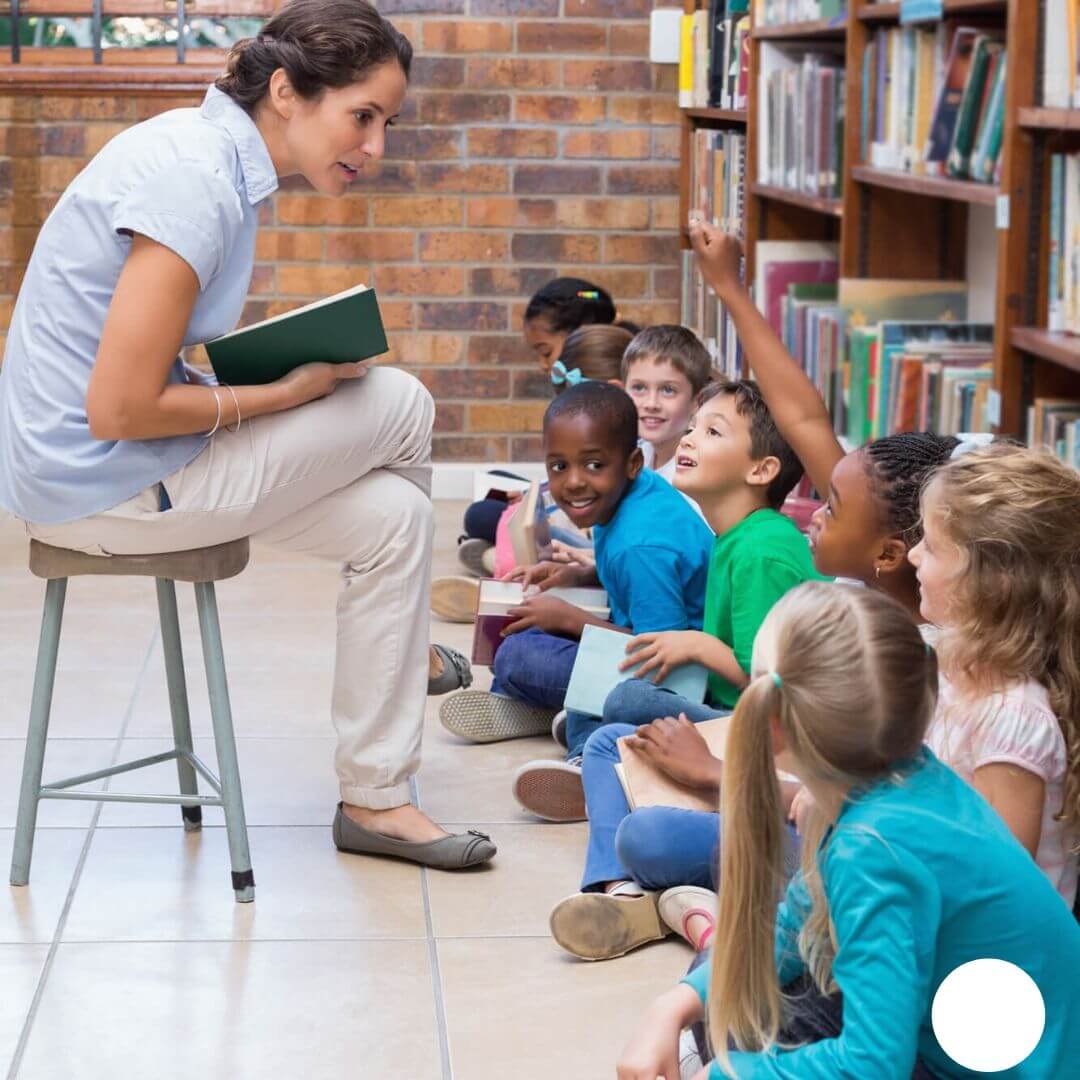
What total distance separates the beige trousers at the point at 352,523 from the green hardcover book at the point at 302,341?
6 cm

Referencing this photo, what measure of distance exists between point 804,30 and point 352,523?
2.02 meters

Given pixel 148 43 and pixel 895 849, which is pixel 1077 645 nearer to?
pixel 895 849

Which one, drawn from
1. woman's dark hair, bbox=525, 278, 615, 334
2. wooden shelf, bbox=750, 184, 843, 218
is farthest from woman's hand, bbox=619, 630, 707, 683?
woman's dark hair, bbox=525, 278, 615, 334

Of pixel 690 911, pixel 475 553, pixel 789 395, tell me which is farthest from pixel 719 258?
pixel 475 553

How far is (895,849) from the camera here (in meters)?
1.25

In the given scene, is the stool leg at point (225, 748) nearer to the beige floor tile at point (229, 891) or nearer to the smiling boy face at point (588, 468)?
the beige floor tile at point (229, 891)

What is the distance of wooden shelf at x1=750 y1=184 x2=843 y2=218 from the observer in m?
3.54

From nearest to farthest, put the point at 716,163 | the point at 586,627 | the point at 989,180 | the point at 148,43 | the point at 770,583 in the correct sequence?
the point at 770,583
the point at 586,627
the point at 989,180
the point at 716,163
the point at 148,43

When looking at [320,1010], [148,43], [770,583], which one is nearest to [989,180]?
[770,583]

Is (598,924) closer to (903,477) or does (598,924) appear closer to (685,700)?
(685,700)

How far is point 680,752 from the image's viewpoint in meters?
2.10

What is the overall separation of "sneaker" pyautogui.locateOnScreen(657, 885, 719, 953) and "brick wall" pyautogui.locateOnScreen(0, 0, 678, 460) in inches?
130

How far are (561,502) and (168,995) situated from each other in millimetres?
1081

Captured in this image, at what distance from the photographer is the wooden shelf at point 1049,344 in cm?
231
